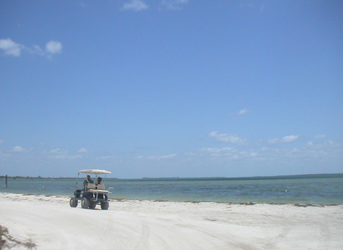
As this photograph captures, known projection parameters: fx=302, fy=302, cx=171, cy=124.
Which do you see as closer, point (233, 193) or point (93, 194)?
point (93, 194)

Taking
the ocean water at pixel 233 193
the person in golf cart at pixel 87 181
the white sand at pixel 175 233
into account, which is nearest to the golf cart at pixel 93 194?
the person in golf cart at pixel 87 181

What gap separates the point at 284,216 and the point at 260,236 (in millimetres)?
5806

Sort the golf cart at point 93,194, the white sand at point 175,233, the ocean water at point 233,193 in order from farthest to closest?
the ocean water at point 233,193 < the golf cart at point 93,194 < the white sand at point 175,233

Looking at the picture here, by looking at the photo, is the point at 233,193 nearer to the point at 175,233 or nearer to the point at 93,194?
the point at 93,194

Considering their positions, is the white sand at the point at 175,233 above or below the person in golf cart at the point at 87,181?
below

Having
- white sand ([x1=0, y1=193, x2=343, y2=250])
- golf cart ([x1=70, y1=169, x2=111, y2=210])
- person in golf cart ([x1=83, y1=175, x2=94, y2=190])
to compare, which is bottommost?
white sand ([x1=0, y1=193, x2=343, y2=250])

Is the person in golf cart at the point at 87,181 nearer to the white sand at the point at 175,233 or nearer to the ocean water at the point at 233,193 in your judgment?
the ocean water at the point at 233,193

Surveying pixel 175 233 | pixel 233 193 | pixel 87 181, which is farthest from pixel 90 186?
pixel 233 193

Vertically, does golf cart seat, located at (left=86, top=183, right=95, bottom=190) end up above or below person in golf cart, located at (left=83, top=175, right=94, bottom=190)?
below

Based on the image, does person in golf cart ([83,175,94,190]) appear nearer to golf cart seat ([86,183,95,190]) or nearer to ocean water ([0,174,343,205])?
golf cart seat ([86,183,95,190])

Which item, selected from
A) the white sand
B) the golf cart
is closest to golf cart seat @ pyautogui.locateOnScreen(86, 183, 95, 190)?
the golf cart

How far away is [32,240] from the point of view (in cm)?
893

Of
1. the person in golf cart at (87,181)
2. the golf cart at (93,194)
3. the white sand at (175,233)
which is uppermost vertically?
the person in golf cart at (87,181)

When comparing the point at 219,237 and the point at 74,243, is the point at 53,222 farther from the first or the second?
the point at 219,237
